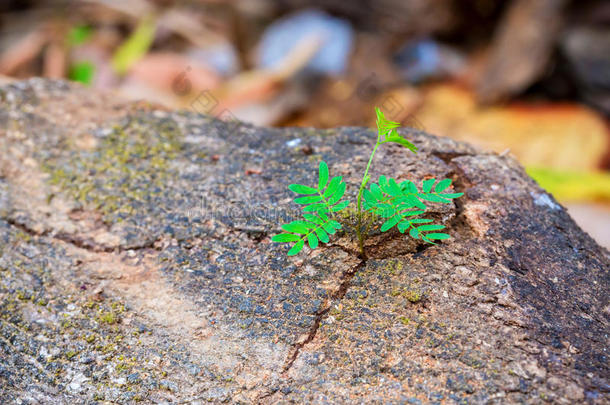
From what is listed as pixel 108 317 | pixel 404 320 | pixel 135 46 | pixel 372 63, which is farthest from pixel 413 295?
pixel 135 46

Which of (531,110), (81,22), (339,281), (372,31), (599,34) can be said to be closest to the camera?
(339,281)

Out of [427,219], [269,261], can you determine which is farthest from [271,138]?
[427,219]

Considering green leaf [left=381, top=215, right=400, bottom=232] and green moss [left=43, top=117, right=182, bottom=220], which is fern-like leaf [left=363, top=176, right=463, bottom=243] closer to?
green leaf [left=381, top=215, right=400, bottom=232]

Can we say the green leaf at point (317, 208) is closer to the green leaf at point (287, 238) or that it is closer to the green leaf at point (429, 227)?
the green leaf at point (287, 238)

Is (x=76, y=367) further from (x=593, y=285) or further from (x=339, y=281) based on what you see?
(x=593, y=285)

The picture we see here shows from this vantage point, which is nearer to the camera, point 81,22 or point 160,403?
point 160,403

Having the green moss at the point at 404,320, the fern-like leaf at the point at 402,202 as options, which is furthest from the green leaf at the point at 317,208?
the green moss at the point at 404,320
